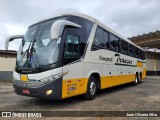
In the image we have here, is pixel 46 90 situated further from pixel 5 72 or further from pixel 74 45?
pixel 5 72

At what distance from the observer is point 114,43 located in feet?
39.1

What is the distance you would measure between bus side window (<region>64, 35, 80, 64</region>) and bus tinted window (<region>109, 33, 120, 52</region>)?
357 cm

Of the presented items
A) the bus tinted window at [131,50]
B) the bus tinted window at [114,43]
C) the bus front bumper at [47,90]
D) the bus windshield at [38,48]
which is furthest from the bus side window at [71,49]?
→ the bus tinted window at [131,50]

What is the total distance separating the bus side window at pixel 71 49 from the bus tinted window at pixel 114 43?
3.57 metres

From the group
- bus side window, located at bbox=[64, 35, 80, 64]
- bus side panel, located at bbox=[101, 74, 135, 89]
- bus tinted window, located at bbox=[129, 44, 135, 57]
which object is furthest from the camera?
bus tinted window, located at bbox=[129, 44, 135, 57]

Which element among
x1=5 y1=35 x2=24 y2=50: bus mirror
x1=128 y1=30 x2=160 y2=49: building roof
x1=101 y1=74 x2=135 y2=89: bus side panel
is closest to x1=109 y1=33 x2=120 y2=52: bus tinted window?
x1=101 y1=74 x2=135 y2=89: bus side panel

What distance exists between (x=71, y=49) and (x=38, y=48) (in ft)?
3.83

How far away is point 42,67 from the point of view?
7.23 meters

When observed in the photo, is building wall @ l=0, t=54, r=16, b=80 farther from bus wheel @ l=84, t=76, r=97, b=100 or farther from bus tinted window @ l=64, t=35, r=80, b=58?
bus tinted window @ l=64, t=35, r=80, b=58

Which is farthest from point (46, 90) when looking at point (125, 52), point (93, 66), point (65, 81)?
point (125, 52)

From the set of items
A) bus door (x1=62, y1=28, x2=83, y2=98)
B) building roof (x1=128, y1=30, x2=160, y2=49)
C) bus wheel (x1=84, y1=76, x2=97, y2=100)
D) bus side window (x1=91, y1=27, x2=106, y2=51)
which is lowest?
bus wheel (x1=84, y1=76, x2=97, y2=100)

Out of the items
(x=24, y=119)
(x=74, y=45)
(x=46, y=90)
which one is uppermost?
(x=74, y=45)

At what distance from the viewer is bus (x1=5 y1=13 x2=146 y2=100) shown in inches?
283

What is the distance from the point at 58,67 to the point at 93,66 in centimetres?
246
